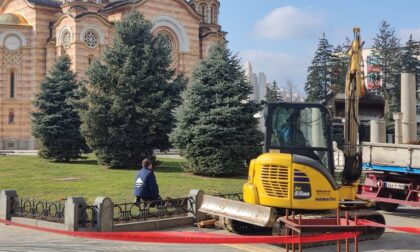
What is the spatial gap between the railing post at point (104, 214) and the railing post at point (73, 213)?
360mm

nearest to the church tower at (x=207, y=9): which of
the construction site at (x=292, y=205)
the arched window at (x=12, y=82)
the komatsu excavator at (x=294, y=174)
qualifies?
the arched window at (x=12, y=82)

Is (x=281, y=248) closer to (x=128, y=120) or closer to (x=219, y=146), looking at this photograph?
(x=219, y=146)

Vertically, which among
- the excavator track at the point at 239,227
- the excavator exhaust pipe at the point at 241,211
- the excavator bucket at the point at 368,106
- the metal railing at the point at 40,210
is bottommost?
the excavator track at the point at 239,227

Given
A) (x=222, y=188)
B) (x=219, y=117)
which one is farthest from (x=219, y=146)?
(x=222, y=188)

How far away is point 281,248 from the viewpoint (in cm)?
1002

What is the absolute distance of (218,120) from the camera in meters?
21.0

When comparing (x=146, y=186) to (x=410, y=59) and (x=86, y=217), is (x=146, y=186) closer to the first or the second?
(x=86, y=217)

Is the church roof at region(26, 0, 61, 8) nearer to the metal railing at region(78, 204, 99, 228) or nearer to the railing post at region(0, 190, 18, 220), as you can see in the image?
the railing post at region(0, 190, 18, 220)

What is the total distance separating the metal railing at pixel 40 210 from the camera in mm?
11711

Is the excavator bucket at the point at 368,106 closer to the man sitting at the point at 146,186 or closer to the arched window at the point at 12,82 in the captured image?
the man sitting at the point at 146,186

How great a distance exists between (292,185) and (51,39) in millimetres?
41171

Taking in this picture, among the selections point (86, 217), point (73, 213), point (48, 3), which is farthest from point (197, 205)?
point (48, 3)

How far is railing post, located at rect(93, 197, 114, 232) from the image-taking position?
1099 cm

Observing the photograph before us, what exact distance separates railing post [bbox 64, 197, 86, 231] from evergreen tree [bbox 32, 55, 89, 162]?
16.7 metres
